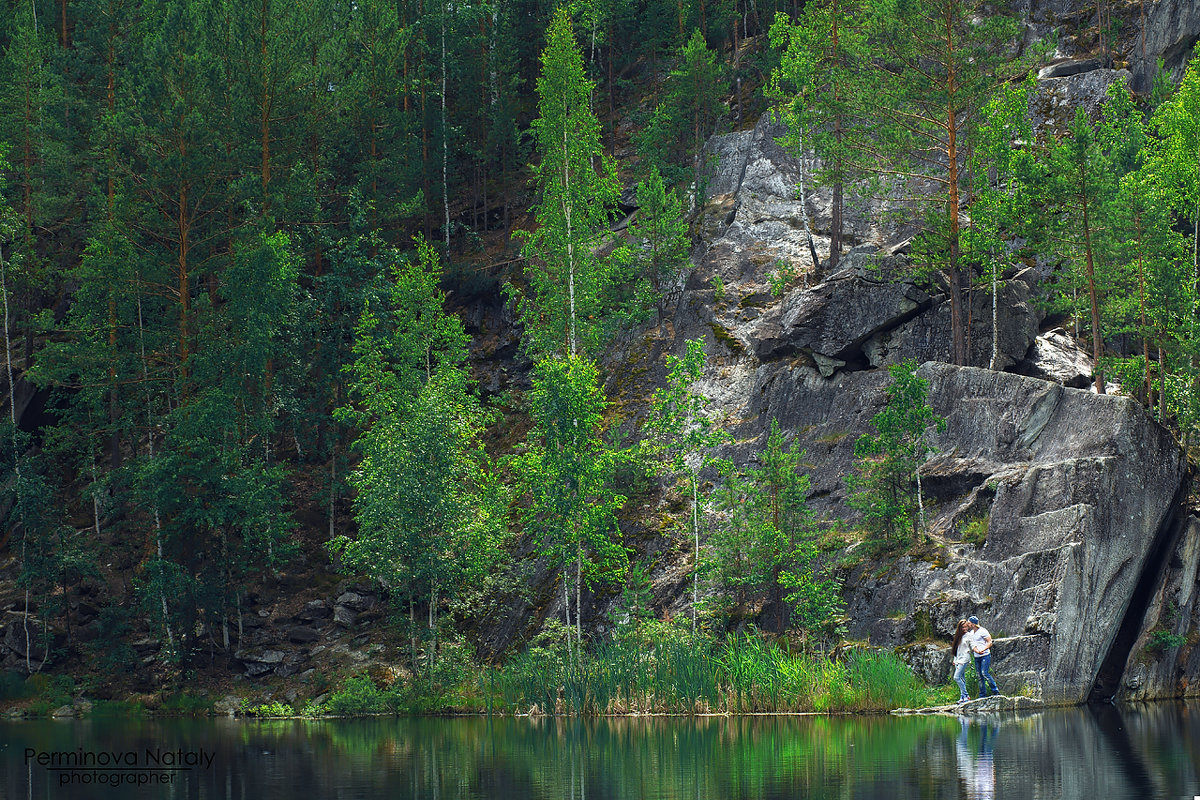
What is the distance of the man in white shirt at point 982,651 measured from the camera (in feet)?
84.1

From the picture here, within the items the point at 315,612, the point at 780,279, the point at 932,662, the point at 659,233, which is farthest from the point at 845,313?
the point at 315,612

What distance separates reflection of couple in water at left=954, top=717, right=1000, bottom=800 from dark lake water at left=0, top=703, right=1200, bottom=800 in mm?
29

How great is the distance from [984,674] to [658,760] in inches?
432

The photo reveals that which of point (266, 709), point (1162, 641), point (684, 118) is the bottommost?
point (266, 709)

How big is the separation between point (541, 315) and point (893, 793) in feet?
110

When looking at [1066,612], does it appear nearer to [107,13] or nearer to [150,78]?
[150,78]

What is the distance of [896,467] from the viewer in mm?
31500

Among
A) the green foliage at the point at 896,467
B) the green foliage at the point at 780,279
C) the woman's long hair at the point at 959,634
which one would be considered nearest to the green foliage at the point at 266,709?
the green foliage at the point at 896,467

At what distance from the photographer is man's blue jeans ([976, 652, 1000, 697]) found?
25.7 meters

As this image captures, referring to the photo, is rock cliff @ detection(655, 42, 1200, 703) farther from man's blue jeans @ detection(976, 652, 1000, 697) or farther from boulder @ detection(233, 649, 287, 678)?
boulder @ detection(233, 649, 287, 678)

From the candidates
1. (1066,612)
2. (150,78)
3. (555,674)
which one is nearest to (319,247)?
(150,78)

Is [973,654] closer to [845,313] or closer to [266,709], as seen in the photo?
[845,313]

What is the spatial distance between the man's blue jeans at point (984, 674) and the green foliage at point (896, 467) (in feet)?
19.1

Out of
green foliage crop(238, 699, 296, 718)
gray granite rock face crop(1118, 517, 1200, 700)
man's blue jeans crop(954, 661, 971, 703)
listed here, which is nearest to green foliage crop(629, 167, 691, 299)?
green foliage crop(238, 699, 296, 718)
